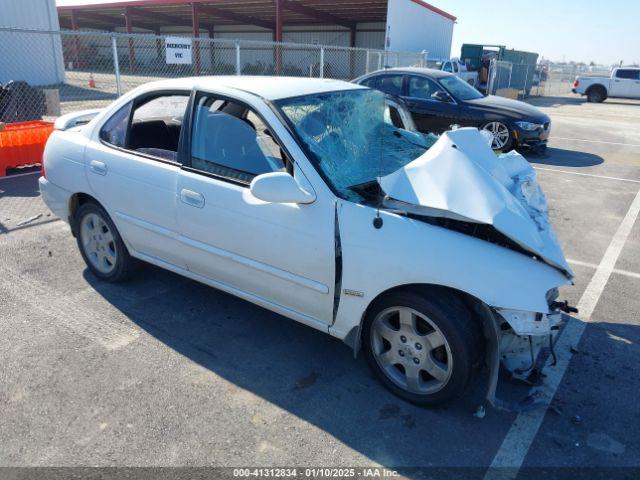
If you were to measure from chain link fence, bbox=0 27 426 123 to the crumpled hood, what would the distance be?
25.4 ft

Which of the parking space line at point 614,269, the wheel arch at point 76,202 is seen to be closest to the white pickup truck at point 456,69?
the parking space line at point 614,269

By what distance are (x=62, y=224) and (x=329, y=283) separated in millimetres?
4111

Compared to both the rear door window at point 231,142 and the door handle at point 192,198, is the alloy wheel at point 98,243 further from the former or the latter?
the rear door window at point 231,142

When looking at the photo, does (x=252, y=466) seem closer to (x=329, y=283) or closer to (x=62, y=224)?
(x=329, y=283)

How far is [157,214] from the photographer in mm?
3623

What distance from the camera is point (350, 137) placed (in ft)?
11.3

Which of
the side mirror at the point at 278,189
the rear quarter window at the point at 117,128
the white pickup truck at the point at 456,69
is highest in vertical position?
the white pickup truck at the point at 456,69

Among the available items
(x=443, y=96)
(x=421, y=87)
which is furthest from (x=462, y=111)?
(x=421, y=87)

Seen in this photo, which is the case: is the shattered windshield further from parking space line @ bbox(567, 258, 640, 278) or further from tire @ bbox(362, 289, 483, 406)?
parking space line @ bbox(567, 258, 640, 278)

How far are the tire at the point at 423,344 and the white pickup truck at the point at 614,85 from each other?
28.3 m

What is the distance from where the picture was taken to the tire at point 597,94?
85.7 feet

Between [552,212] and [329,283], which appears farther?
[552,212]

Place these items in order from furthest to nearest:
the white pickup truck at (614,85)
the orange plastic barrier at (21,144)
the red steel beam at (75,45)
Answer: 1. the red steel beam at (75,45)
2. the white pickup truck at (614,85)
3. the orange plastic barrier at (21,144)

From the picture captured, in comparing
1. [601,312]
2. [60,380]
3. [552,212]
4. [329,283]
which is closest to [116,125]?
[60,380]
